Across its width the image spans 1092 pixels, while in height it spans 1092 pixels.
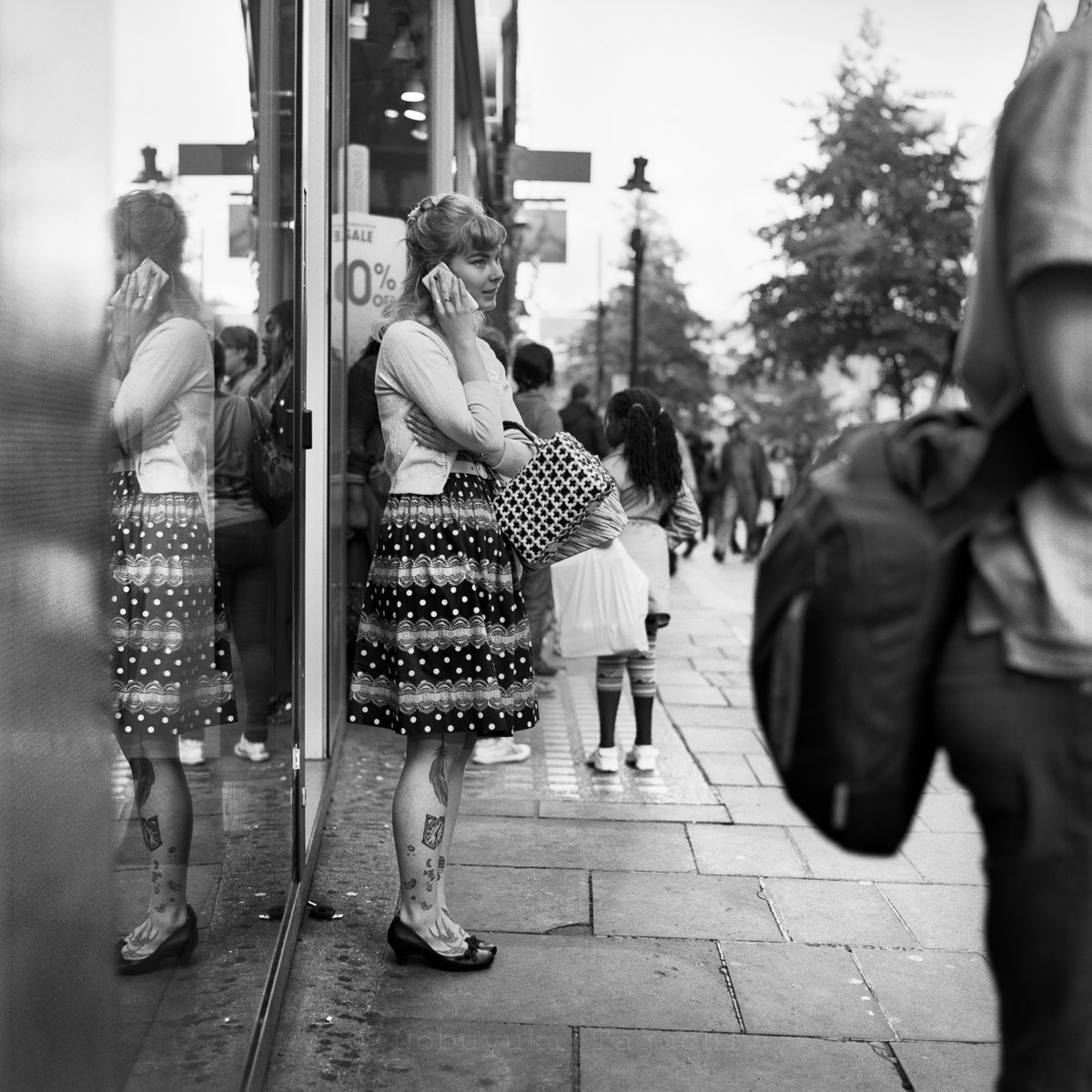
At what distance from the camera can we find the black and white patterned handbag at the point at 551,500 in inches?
164

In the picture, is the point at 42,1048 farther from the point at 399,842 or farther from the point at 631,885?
the point at 631,885

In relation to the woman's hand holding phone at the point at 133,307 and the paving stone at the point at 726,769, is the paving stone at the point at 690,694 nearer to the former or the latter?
the paving stone at the point at 726,769

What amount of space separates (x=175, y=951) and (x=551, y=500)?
222cm

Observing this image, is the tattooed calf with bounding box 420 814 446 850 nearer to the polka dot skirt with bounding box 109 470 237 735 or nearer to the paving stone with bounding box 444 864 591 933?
the paving stone with bounding box 444 864 591 933

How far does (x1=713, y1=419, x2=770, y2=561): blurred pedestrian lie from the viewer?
21.8 m

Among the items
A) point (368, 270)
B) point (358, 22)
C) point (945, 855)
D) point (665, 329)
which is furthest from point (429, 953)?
point (665, 329)

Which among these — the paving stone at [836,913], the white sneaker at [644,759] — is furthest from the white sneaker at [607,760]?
the paving stone at [836,913]

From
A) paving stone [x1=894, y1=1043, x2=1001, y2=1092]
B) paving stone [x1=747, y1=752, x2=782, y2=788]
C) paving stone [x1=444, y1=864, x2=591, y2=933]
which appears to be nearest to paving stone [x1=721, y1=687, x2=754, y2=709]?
paving stone [x1=747, y1=752, x2=782, y2=788]

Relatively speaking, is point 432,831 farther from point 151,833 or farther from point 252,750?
point 151,833

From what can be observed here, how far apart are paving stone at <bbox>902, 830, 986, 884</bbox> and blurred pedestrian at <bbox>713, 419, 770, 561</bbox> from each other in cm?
1592

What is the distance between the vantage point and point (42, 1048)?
1.60 m

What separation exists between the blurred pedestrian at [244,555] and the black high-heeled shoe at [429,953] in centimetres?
77

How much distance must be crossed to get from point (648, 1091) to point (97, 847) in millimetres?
1777

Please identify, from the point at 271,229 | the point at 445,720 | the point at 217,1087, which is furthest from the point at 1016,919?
the point at 271,229
